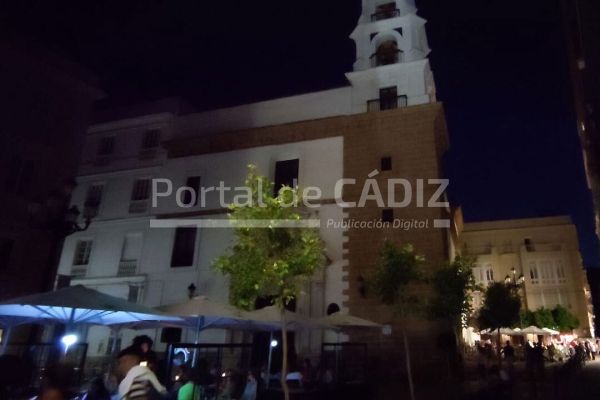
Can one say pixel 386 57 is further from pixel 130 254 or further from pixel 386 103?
pixel 130 254

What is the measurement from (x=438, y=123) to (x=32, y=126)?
1818 cm

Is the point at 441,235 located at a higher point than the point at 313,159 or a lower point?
lower

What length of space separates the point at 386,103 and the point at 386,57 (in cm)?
317

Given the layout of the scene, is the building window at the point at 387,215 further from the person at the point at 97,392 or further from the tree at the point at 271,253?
the person at the point at 97,392

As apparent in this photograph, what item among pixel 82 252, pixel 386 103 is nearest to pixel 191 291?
pixel 82 252

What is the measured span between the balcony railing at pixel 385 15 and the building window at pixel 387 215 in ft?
36.8

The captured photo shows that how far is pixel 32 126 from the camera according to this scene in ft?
59.8

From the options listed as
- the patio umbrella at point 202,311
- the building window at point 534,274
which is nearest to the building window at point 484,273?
the building window at point 534,274

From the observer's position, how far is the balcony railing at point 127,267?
920 inches

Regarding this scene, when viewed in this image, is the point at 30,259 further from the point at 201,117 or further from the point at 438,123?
the point at 438,123

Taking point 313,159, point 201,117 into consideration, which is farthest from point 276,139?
point 201,117

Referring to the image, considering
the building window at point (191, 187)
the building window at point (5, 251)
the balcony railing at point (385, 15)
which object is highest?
the balcony railing at point (385, 15)

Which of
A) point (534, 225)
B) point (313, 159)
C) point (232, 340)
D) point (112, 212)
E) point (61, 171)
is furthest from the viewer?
point (534, 225)

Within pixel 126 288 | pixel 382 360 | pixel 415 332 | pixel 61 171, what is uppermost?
pixel 61 171
